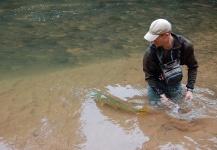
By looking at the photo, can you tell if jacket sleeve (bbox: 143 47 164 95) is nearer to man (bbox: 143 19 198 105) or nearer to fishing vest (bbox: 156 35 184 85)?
man (bbox: 143 19 198 105)

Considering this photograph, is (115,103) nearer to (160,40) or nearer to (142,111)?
(142,111)

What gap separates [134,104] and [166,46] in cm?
158

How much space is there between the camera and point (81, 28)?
420 inches

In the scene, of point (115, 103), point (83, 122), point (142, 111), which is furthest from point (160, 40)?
point (83, 122)

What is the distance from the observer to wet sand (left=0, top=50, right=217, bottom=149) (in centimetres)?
400

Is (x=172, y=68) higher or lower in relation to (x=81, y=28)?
higher

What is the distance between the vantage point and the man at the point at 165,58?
3674mm

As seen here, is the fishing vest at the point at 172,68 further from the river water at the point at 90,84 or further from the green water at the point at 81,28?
the green water at the point at 81,28

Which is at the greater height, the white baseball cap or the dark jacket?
the white baseball cap

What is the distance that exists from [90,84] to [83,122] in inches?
58.6

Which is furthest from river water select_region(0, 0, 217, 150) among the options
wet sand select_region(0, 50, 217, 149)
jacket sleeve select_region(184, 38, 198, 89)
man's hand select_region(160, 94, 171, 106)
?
jacket sleeve select_region(184, 38, 198, 89)

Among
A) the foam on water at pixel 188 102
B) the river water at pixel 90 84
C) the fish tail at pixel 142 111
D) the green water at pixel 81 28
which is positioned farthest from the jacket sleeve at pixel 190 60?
the green water at pixel 81 28

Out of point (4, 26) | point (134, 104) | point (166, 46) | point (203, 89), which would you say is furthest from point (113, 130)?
point (4, 26)

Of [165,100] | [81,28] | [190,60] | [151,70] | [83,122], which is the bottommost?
[83,122]
